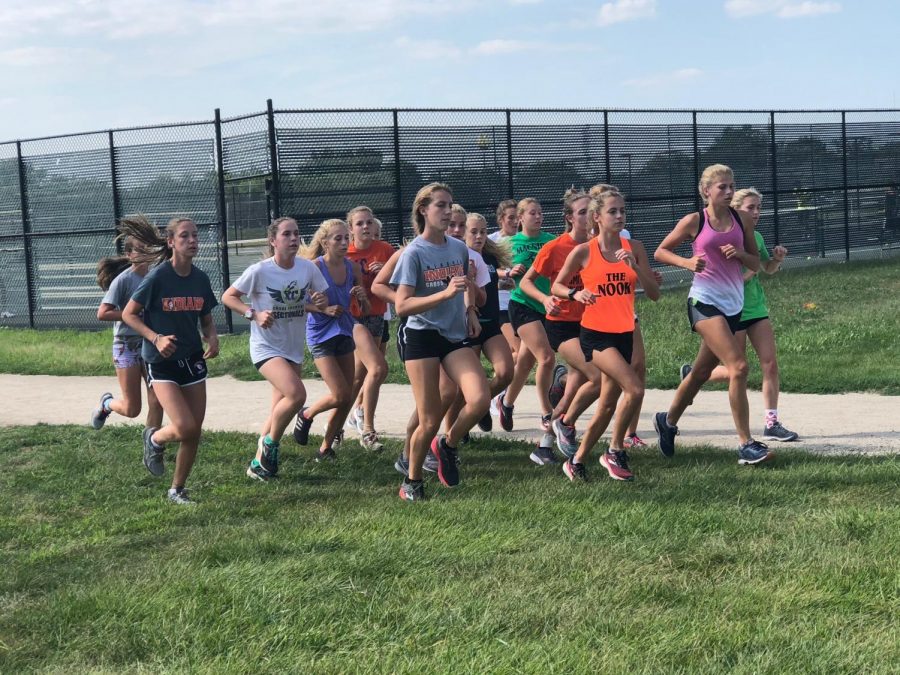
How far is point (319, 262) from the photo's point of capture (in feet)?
29.0

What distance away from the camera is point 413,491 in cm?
730

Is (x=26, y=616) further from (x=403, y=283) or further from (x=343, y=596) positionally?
(x=403, y=283)

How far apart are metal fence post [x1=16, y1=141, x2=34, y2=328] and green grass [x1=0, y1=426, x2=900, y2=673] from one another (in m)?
12.5

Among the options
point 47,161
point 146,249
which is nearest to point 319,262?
point 146,249

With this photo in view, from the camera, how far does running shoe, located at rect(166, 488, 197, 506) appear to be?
24.5 feet

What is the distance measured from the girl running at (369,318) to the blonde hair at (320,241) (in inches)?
12.2

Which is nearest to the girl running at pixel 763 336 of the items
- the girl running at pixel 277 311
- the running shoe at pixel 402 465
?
the running shoe at pixel 402 465

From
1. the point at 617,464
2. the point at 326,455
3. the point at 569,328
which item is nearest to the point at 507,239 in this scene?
the point at 569,328

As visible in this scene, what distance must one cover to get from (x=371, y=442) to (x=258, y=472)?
1285mm

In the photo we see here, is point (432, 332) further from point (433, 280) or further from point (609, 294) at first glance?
point (609, 294)

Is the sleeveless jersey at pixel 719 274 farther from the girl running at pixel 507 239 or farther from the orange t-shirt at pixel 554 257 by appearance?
the girl running at pixel 507 239

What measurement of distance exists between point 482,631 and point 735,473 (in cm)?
327

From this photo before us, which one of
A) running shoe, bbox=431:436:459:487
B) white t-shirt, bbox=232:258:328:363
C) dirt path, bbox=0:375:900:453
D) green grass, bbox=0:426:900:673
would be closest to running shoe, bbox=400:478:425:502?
green grass, bbox=0:426:900:673

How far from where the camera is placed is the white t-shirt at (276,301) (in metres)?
8.15
